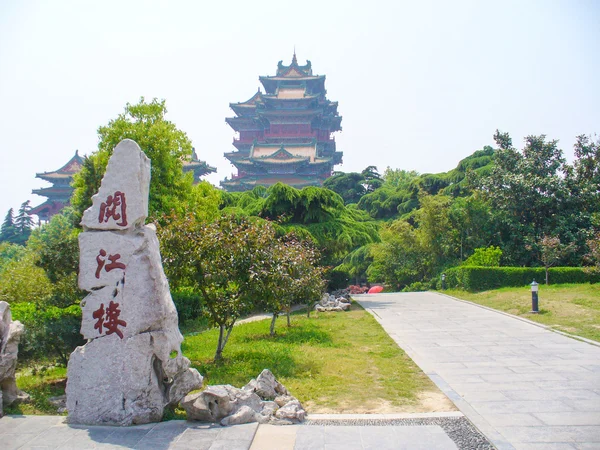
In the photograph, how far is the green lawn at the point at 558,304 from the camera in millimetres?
9875

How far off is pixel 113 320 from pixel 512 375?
16.4 ft

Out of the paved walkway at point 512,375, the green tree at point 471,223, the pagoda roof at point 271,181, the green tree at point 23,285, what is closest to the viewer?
the paved walkway at point 512,375

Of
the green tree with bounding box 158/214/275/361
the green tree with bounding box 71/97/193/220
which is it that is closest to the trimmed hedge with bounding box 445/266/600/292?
the green tree with bounding box 71/97/193/220

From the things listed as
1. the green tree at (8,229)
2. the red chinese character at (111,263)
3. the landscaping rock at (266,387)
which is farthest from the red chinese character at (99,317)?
the green tree at (8,229)

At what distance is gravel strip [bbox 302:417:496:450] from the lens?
4043 millimetres

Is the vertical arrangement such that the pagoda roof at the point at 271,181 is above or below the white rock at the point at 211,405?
above

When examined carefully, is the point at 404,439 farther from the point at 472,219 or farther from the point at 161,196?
the point at 472,219

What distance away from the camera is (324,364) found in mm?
7090

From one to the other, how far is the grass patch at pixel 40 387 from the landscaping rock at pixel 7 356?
0.39ft

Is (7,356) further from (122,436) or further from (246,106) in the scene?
(246,106)

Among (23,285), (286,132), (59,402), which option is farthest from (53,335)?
(286,132)

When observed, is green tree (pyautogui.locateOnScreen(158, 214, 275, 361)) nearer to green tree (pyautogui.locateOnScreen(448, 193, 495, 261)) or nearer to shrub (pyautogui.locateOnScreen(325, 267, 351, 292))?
shrub (pyautogui.locateOnScreen(325, 267, 351, 292))

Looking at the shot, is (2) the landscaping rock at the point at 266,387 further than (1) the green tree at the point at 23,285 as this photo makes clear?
No

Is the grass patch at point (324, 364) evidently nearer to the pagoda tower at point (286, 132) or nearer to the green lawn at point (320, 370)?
the green lawn at point (320, 370)
